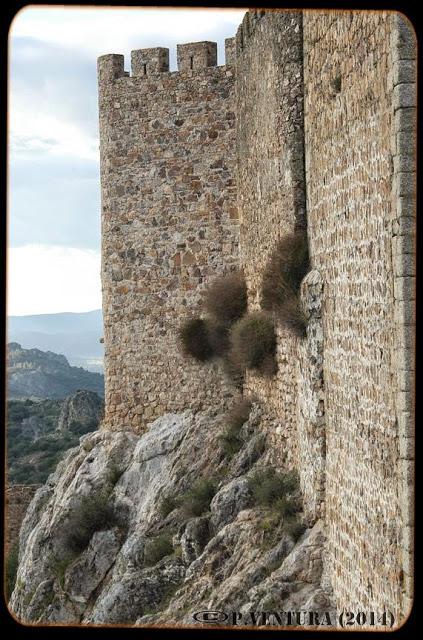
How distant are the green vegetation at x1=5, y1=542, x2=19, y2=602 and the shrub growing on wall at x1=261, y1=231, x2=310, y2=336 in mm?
8758

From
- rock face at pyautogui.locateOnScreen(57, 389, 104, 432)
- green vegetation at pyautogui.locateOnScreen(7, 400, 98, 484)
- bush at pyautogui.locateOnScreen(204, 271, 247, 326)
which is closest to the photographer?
bush at pyautogui.locateOnScreen(204, 271, 247, 326)

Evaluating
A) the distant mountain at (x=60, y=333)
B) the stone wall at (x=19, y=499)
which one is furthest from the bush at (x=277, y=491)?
the distant mountain at (x=60, y=333)

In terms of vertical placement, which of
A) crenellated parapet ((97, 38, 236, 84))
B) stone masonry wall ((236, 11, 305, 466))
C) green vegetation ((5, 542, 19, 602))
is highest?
crenellated parapet ((97, 38, 236, 84))

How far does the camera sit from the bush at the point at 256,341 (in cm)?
1491

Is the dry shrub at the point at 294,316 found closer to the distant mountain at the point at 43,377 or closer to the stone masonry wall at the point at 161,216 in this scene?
the stone masonry wall at the point at 161,216

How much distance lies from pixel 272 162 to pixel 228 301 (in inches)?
109

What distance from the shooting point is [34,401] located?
47.7 m

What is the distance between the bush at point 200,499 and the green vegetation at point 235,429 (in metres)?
0.63

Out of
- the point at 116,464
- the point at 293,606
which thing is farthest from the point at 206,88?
the point at 293,606

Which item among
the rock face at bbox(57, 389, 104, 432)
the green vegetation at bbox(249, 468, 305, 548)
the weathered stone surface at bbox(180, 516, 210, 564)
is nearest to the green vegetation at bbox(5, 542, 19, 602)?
the weathered stone surface at bbox(180, 516, 210, 564)

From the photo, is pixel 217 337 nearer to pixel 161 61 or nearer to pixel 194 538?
pixel 194 538

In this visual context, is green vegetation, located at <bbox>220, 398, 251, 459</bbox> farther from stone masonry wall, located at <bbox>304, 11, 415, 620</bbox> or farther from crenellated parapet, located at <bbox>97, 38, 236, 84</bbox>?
crenellated parapet, located at <bbox>97, 38, 236, 84</bbox>

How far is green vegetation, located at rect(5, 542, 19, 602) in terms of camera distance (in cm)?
2052

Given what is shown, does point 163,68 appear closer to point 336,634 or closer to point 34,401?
point 336,634
